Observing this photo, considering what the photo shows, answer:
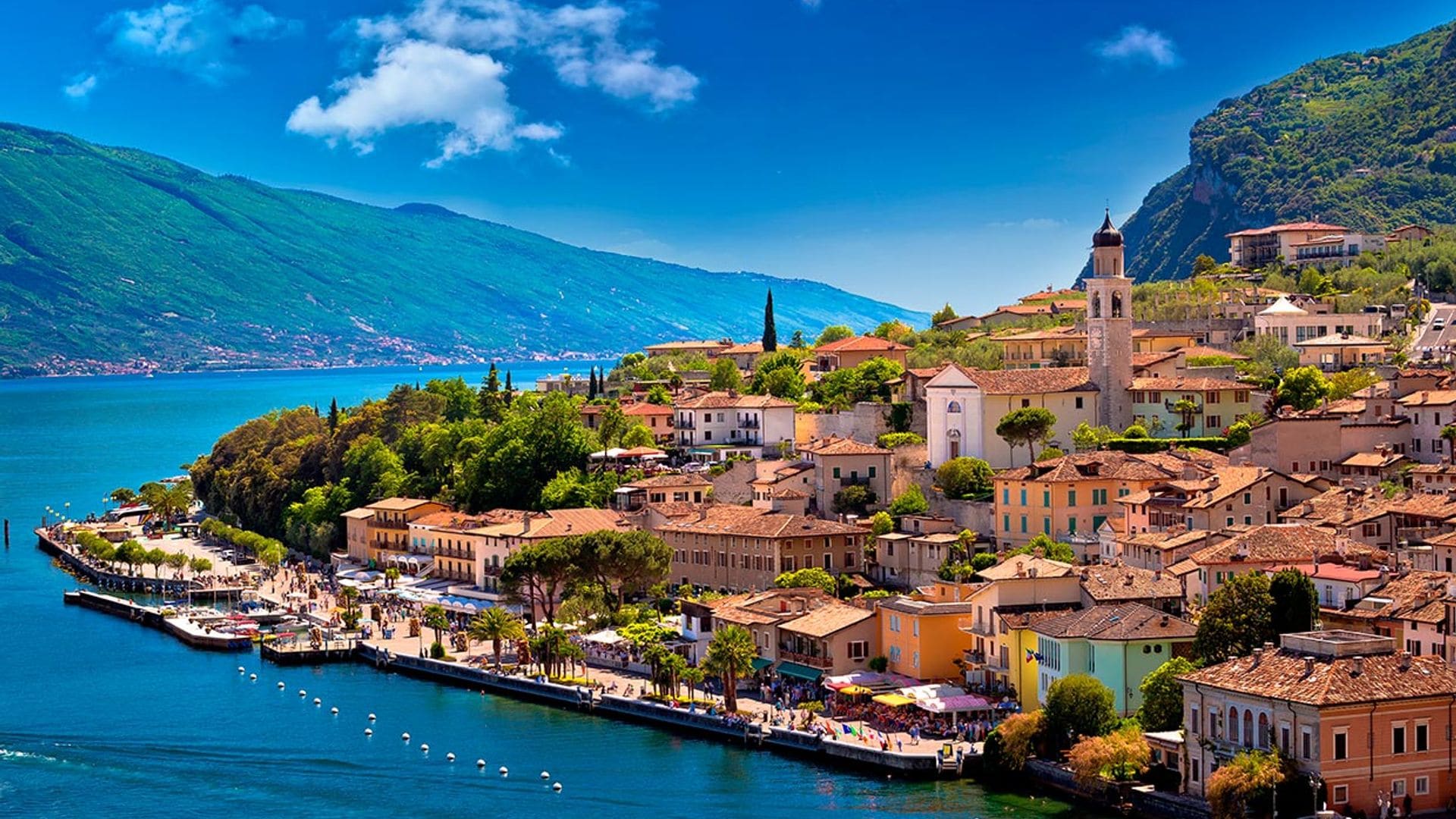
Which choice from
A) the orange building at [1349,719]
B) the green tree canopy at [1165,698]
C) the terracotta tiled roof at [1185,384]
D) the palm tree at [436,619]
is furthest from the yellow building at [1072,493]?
the orange building at [1349,719]

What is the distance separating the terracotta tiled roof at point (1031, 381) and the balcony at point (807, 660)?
17975 mm

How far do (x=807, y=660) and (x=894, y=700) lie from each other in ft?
16.7

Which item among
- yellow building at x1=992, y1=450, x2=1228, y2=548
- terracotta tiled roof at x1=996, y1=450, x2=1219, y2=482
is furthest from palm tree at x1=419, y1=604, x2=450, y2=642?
terracotta tiled roof at x1=996, y1=450, x2=1219, y2=482

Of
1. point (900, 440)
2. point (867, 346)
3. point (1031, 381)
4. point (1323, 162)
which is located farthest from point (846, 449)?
point (1323, 162)

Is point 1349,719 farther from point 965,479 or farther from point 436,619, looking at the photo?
point 436,619

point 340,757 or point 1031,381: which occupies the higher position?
point 1031,381

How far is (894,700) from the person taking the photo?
49000mm

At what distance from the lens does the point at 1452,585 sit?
4256cm

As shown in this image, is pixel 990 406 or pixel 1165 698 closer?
pixel 1165 698

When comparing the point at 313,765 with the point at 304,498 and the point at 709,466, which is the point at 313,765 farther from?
the point at 304,498

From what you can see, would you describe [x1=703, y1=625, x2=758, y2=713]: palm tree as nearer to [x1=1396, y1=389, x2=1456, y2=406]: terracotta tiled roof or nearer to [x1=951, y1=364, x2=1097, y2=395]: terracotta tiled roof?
[x1=951, y1=364, x2=1097, y2=395]: terracotta tiled roof

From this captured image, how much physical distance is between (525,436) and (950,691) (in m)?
41.0

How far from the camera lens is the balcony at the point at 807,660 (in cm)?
5288

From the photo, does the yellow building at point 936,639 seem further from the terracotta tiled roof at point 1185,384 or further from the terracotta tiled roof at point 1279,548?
the terracotta tiled roof at point 1185,384
